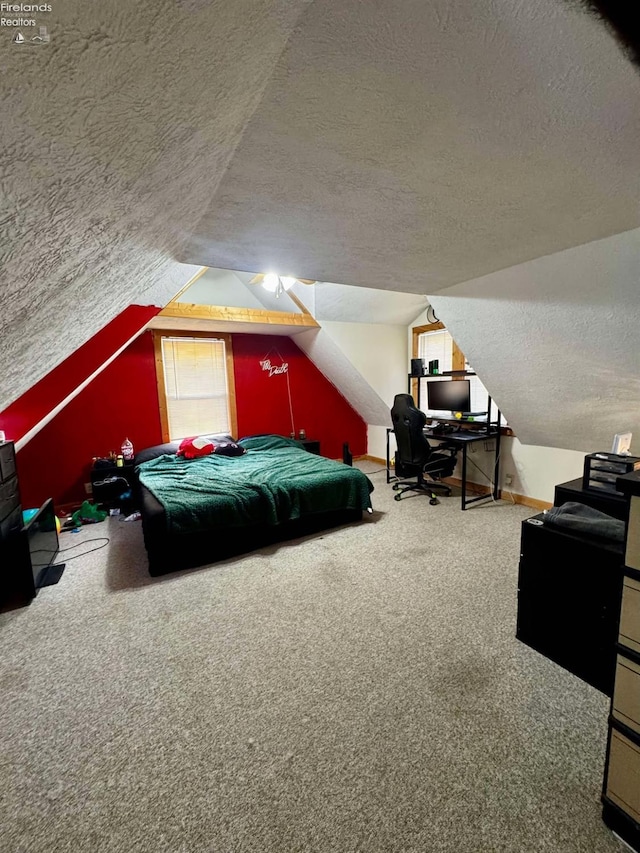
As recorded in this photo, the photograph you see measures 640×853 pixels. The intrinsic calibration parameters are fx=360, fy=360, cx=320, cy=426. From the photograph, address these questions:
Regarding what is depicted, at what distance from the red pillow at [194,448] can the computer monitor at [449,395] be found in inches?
112

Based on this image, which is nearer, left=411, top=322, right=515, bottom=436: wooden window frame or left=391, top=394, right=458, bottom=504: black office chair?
left=391, top=394, right=458, bottom=504: black office chair

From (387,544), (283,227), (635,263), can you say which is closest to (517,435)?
(387,544)

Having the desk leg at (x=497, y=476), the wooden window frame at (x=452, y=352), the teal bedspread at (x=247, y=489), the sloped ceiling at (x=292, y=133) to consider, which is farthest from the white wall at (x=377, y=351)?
the sloped ceiling at (x=292, y=133)

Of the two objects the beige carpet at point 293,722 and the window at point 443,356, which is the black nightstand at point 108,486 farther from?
the window at point 443,356

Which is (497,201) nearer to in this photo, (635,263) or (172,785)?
(635,263)

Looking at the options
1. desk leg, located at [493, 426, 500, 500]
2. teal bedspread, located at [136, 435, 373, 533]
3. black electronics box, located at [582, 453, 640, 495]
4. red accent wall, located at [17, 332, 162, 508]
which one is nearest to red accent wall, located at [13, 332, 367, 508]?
red accent wall, located at [17, 332, 162, 508]

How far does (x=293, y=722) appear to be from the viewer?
1497 millimetres

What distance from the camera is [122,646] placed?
196 centimetres

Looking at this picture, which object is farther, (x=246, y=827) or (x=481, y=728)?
(x=481, y=728)

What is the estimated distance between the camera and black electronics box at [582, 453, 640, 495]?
6.59ft

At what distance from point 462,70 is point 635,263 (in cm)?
149

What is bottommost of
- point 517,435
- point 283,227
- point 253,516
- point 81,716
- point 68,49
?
point 81,716

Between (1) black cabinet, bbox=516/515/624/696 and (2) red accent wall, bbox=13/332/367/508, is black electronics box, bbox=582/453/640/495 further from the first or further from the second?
(2) red accent wall, bbox=13/332/367/508

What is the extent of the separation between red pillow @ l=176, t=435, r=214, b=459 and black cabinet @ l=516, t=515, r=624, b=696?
11.5 feet
